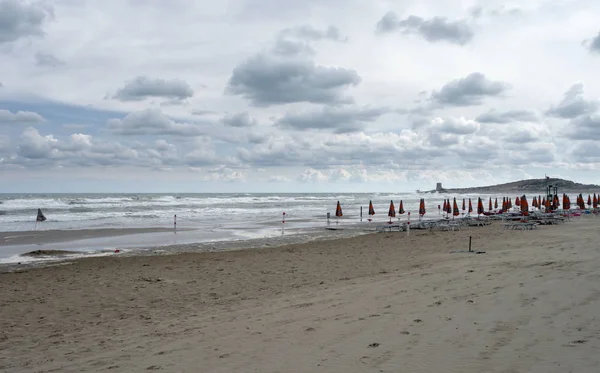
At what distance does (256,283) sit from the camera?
1164 centimetres

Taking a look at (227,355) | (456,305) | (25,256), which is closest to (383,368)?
(227,355)

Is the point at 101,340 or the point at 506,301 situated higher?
the point at 506,301

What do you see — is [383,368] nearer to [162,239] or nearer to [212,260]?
[212,260]

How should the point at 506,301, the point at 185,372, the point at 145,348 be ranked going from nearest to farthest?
the point at 185,372 < the point at 145,348 < the point at 506,301

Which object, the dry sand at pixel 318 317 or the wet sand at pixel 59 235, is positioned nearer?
the dry sand at pixel 318 317

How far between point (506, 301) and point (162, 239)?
65.7 feet

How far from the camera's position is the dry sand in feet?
17.1

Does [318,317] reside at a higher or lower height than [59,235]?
higher

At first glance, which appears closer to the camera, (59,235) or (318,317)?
(318,317)

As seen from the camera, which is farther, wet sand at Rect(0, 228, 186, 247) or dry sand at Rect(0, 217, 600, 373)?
wet sand at Rect(0, 228, 186, 247)

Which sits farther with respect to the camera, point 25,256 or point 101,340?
point 25,256

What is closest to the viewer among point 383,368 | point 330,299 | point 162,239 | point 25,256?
point 383,368

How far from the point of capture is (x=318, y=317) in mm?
7191

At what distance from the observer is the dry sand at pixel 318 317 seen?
5203 millimetres
